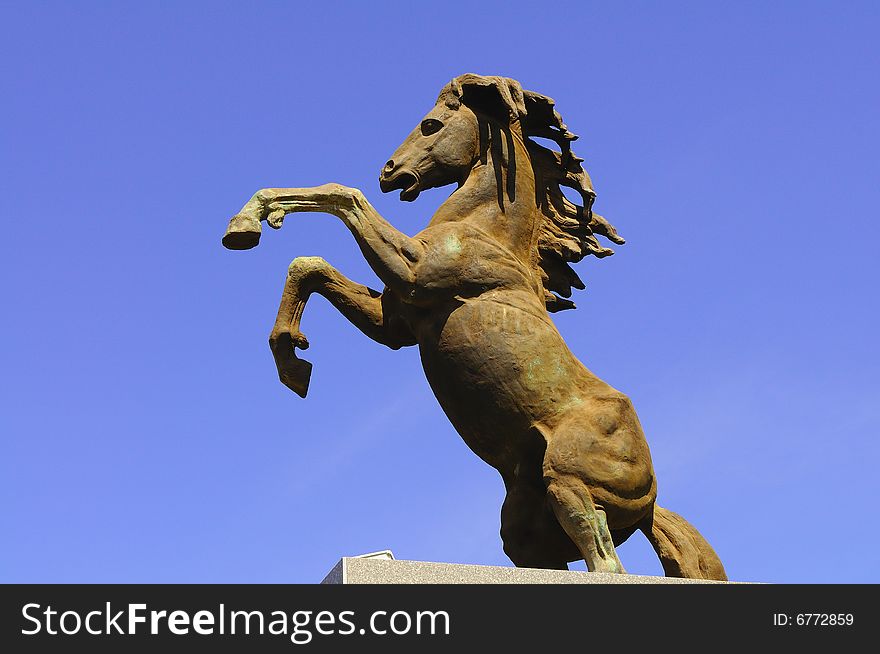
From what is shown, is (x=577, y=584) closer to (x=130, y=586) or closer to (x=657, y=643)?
(x=657, y=643)

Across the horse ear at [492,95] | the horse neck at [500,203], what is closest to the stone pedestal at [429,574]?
the horse neck at [500,203]

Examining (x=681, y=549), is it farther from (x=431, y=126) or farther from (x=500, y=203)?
(x=431, y=126)

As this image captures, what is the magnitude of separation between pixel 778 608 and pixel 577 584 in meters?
0.98

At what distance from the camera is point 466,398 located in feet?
30.8

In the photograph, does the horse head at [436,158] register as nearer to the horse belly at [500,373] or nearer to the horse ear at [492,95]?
the horse ear at [492,95]

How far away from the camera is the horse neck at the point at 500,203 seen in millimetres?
9953

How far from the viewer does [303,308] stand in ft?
33.0

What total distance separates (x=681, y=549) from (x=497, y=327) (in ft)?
5.94

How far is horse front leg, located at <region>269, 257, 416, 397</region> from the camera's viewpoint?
393 inches

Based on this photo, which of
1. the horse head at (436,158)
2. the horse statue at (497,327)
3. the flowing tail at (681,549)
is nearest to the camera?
the horse statue at (497,327)

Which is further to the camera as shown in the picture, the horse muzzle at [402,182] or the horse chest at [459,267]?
the horse muzzle at [402,182]

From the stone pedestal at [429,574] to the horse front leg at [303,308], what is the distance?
2195mm

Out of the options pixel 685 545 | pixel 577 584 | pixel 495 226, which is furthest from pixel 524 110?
pixel 577 584

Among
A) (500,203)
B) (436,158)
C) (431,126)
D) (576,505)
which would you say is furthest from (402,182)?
(576,505)
